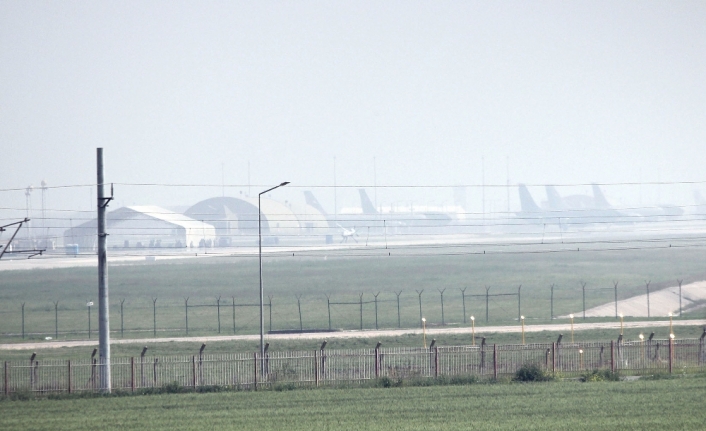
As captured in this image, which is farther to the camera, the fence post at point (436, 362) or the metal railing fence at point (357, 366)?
the fence post at point (436, 362)

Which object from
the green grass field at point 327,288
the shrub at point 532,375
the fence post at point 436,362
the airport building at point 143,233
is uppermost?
the airport building at point 143,233

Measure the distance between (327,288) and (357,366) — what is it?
177ft

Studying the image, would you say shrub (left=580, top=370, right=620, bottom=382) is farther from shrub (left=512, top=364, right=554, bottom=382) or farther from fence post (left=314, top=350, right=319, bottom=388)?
fence post (left=314, top=350, right=319, bottom=388)

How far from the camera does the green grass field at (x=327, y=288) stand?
63.9 m

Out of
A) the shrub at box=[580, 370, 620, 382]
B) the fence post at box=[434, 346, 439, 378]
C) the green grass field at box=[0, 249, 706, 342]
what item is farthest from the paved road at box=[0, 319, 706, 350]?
the fence post at box=[434, 346, 439, 378]

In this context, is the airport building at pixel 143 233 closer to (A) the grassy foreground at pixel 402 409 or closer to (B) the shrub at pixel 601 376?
(B) the shrub at pixel 601 376

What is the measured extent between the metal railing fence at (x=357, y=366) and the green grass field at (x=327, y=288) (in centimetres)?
1874

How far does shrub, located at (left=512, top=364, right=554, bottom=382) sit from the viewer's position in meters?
36.0

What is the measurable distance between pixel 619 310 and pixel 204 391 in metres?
41.5

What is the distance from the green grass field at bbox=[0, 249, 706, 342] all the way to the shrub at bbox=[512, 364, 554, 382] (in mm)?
22848

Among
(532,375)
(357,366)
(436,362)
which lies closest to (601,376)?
(532,375)

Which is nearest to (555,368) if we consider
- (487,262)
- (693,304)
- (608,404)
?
(608,404)

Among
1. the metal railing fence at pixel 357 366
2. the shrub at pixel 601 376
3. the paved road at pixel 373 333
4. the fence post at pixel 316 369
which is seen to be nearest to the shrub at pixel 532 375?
the metal railing fence at pixel 357 366

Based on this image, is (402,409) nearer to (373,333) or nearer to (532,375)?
(532,375)
